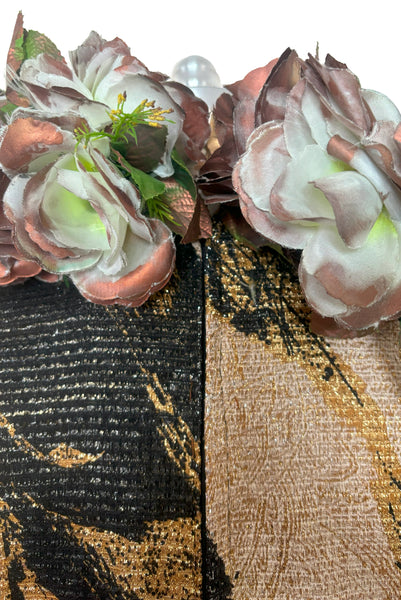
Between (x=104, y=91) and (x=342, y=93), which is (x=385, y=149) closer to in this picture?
(x=342, y=93)

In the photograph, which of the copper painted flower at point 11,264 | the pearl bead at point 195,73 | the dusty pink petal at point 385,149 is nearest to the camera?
the dusty pink petal at point 385,149

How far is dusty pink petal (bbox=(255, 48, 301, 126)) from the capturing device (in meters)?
0.32

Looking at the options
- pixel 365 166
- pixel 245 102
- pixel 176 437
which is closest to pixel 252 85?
pixel 245 102

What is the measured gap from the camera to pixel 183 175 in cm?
35

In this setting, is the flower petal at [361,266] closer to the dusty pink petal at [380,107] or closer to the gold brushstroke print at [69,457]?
the dusty pink petal at [380,107]

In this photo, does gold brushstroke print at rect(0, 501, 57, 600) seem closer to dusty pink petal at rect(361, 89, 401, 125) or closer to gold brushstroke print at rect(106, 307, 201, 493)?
gold brushstroke print at rect(106, 307, 201, 493)

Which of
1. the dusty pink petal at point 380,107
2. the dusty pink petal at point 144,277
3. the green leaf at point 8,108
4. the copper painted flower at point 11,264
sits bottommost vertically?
the copper painted flower at point 11,264

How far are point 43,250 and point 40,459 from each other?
0.15 metres

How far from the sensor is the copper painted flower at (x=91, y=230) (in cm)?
31

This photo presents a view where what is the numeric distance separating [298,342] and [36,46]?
0.88ft

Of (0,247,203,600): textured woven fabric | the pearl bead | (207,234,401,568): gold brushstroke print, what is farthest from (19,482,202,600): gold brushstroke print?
the pearl bead

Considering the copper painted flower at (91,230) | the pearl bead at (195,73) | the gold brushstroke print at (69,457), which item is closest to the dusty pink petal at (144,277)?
the copper painted flower at (91,230)

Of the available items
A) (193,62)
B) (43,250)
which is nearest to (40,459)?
(43,250)

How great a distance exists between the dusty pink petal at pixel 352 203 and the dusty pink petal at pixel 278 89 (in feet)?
0.24
